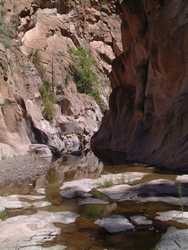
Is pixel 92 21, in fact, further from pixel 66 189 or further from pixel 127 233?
pixel 127 233

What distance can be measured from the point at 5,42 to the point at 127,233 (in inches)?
1074

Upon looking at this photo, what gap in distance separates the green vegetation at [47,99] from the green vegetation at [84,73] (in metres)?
5.32

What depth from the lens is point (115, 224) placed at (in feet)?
29.6

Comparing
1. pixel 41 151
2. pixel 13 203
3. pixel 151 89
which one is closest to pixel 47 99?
pixel 41 151

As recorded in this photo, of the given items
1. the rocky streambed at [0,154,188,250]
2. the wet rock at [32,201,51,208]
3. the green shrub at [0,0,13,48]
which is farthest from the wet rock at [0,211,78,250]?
the green shrub at [0,0,13,48]

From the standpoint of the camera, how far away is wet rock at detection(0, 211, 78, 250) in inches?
318

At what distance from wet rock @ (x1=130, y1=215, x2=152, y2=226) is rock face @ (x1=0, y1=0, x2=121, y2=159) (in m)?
15.2

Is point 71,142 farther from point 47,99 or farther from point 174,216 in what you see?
point 174,216

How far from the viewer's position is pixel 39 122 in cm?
3172

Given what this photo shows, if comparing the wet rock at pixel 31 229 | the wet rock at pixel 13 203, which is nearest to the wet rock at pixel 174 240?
the wet rock at pixel 31 229

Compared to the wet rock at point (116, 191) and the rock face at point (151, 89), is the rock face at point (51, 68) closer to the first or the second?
the rock face at point (151, 89)

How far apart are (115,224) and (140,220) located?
1.86 ft

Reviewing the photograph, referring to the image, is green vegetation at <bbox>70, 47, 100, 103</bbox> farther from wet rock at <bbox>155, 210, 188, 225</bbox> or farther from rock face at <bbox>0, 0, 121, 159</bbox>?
wet rock at <bbox>155, 210, 188, 225</bbox>

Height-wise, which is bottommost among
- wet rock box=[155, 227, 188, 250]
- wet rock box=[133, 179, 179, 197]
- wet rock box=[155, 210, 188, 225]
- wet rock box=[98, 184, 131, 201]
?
wet rock box=[98, 184, 131, 201]
